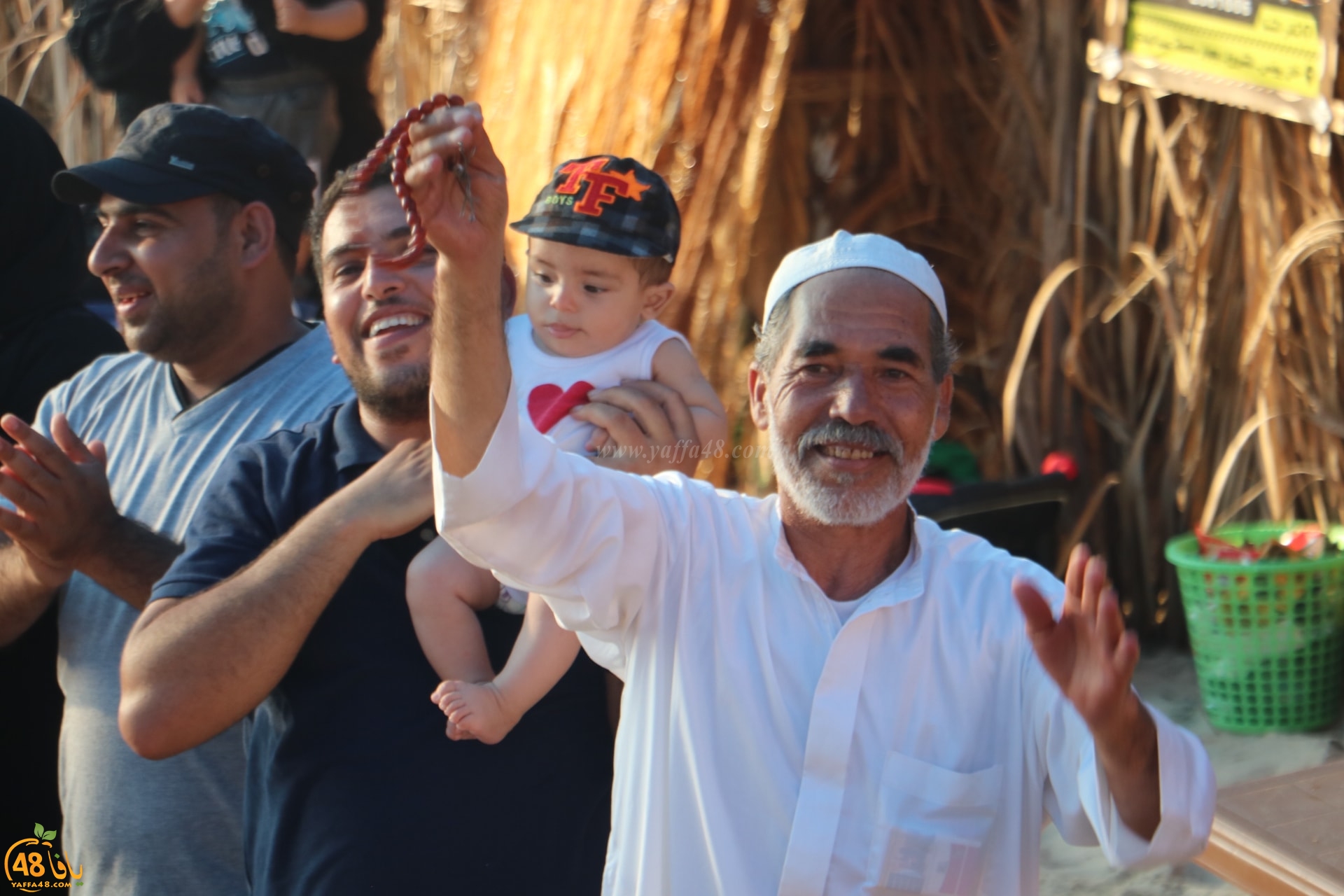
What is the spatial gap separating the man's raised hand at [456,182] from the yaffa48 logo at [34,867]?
76.3 inches

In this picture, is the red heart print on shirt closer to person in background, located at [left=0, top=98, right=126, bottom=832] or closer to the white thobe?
the white thobe

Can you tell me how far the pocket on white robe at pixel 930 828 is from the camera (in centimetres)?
171

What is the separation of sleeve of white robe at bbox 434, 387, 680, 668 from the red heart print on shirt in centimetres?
63

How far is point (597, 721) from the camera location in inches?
85.0

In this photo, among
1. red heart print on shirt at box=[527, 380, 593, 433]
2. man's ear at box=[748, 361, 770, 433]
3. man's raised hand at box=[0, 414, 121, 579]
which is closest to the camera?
man's ear at box=[748, 361, 770, 433]

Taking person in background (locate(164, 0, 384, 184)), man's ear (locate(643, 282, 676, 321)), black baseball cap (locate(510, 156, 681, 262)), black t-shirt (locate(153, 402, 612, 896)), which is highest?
→ person in background (locate(164, 0, 384, 184))

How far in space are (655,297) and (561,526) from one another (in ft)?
3.66

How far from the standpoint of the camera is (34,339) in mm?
3098

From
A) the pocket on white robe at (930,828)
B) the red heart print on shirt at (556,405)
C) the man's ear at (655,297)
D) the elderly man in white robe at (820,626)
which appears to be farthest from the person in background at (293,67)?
the pocket on white robe at (930,828)

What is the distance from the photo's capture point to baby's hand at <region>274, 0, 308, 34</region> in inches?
170

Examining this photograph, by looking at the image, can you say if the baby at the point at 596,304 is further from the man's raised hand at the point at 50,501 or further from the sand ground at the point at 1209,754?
the sand ground at the point at 1209,754

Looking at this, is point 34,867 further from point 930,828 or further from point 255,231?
point 930,828

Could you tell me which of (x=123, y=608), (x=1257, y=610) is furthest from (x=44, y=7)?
(x=1257, y=610)

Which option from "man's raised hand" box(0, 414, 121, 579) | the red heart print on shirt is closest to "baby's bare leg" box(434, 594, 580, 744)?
the red heart print on shirt
